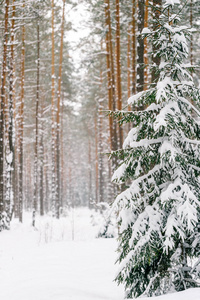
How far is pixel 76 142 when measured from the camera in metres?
47.3

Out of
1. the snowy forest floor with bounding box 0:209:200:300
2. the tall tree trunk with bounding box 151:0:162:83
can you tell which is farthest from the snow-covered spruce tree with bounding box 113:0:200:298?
the snowy forest floor with bounding box 0:209:200:300

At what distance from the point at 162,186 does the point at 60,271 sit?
10.8ft

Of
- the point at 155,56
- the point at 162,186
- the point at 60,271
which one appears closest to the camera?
the point at 162,186

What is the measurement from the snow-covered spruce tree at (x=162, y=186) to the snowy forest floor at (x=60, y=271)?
571mm

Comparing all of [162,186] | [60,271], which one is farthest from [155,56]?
[60,271]

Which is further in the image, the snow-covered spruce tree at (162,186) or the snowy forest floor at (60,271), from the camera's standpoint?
the snowy forest floor at (60,271)

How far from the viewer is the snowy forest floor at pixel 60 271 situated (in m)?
4.42

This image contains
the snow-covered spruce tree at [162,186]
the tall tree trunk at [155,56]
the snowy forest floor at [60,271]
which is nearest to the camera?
the snow-covered spruce tree at [162,186]

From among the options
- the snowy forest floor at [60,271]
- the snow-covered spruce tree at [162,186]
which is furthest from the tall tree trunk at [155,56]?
the snowy forest floor at [60,271]

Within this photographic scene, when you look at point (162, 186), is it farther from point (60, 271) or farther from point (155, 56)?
point (60, 271)

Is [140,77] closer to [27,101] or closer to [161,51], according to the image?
[161,51]

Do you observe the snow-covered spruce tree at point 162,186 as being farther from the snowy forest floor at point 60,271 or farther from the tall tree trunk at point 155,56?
the snowy forest floor at point 60,271

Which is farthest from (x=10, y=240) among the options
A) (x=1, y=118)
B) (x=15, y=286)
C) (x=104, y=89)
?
(x=104, y=89)

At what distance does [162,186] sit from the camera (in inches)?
160
